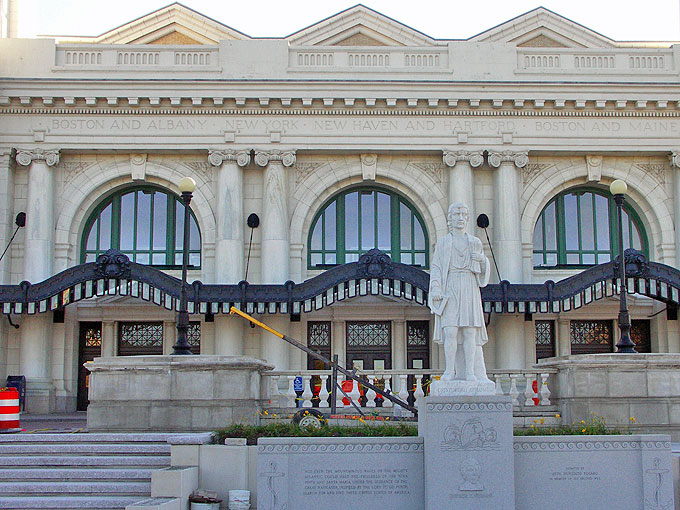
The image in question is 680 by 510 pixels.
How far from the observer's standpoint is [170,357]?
59.6 ft

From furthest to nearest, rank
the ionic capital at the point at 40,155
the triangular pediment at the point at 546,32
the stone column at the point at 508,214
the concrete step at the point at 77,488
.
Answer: the triangular pediment at the point at 546,32
the ionic capital at the point at 40,155
the stone column at the point at 508,214
the concrete step at the point at 77,488

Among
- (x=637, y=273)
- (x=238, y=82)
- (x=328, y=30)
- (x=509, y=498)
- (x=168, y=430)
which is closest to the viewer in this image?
(x=509, y=498)

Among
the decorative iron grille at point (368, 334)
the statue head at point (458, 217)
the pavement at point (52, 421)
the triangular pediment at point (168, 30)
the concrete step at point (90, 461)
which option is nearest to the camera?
the statue head at point (458, 217)

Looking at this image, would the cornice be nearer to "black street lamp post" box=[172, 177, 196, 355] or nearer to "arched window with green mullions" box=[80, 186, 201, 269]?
"arched window with green mullions" box=[80, 186, 201, 269]

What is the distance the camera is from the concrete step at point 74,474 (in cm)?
1430

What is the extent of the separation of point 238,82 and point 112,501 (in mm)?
19261

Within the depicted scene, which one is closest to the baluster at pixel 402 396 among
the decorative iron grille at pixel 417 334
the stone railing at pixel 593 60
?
the decorative iron grille at pixel 417 334

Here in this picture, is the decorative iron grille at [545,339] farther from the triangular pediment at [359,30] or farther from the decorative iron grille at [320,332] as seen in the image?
the triangular pediment at [359,30]

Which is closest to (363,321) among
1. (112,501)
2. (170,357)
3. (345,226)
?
(345,226)

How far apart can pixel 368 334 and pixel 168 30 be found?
1402 cm

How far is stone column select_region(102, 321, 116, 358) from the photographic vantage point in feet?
99.7

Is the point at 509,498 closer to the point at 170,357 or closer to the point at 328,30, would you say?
the point at 170,357

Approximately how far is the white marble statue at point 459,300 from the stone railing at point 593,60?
1851 centimetres

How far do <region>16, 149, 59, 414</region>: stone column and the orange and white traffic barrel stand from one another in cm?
1098
